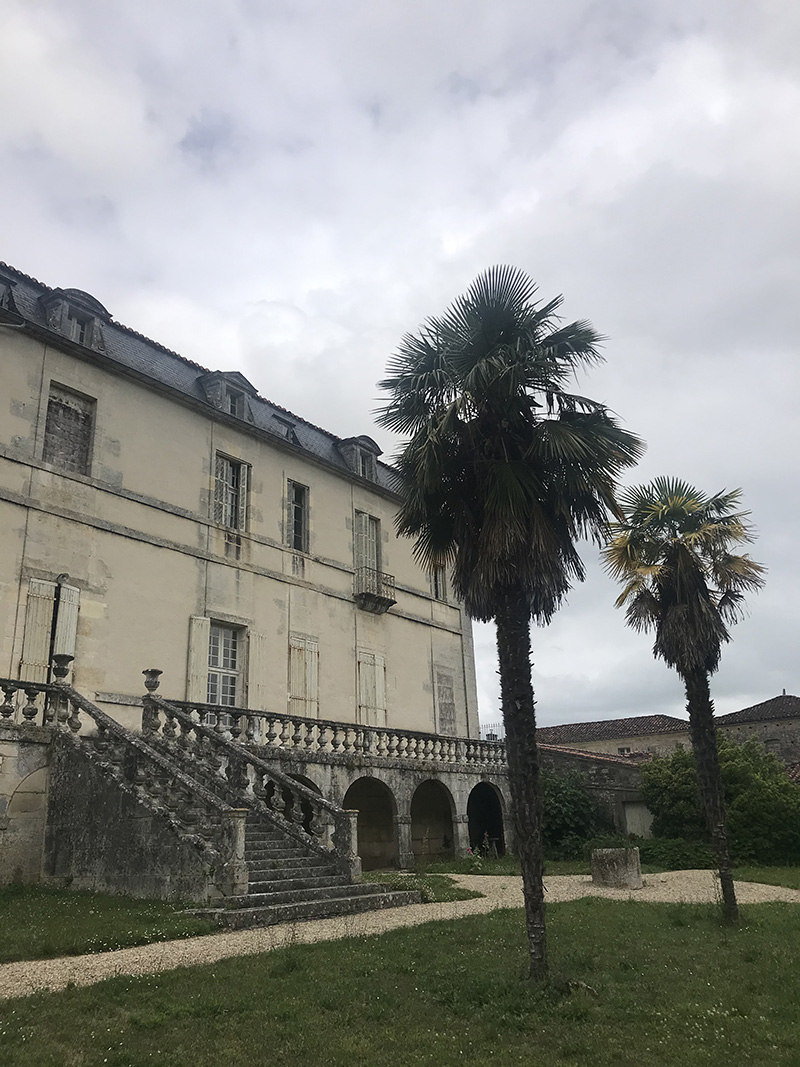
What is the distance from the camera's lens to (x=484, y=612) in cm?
872

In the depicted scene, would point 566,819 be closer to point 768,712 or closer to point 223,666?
point 223,666

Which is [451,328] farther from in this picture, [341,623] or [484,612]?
[341,623]

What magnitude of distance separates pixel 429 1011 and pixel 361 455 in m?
17.8

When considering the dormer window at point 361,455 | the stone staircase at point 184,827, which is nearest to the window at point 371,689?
the dormer window at point 361,455

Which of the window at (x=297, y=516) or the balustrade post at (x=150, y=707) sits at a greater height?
the window at (x=297, y=516)

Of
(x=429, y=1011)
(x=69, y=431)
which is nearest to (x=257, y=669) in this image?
(x=69, y=431)

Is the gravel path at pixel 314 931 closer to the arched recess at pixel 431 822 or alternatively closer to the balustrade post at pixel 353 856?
the balustrade post at pixel 353 856

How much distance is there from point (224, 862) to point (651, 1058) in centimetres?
590

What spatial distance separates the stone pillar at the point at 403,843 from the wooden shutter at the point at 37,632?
25.5 feet

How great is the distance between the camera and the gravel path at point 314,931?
677 centimetres

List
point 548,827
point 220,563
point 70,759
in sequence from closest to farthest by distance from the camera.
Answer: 1. point 70,759
2. point 220,563
3. point 548,827

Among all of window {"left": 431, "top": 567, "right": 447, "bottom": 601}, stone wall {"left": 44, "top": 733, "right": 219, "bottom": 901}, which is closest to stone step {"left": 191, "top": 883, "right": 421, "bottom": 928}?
stone wall {"left": 44, "top": 733, "right": 219, "bottom": 901}

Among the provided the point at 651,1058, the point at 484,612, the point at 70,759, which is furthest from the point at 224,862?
the point at 651,1058

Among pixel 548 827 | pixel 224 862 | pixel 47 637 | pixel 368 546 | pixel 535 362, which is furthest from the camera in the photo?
pixel 368 546
